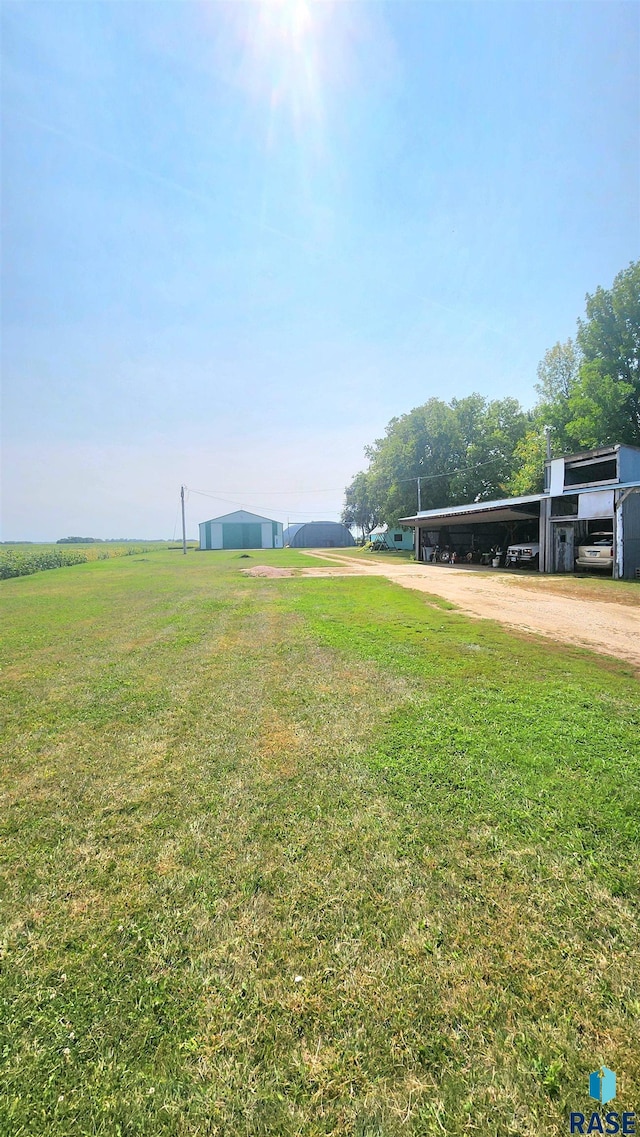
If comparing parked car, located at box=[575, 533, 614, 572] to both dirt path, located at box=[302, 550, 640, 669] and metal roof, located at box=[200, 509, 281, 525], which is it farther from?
metal roof, located at box=[200, 509, 281, 525]

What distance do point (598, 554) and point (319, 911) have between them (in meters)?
17.6

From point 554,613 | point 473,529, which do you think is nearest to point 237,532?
point 473,529

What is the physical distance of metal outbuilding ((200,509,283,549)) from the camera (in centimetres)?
5159

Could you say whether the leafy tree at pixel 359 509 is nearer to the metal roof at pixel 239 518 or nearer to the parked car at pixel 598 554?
the metal roof at pixel 239 518

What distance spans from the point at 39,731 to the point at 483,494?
37.5 meters

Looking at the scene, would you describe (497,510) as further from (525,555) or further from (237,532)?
(237,532)

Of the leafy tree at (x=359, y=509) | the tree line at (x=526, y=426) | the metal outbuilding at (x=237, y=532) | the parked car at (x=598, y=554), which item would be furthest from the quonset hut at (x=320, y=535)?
the parked car at (x=598, y=554)

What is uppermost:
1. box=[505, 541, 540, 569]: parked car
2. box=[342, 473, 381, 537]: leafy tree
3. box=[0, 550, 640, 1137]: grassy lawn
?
box=[342, 473, 381, 537]: leafy tree

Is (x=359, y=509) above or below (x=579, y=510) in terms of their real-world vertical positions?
above

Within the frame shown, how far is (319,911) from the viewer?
2.00m

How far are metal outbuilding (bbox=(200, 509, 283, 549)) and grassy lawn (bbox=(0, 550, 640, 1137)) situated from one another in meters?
48.3

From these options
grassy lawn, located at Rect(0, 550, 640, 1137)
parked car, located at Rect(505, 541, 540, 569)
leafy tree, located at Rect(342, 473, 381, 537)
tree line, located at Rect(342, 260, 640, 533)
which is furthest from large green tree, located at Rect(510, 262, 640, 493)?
leafy tree, located at Rect(342, 473, 381, 537)

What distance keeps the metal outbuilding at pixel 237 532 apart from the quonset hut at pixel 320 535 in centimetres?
901

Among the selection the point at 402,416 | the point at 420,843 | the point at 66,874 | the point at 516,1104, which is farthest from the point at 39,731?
the point at 402,416
